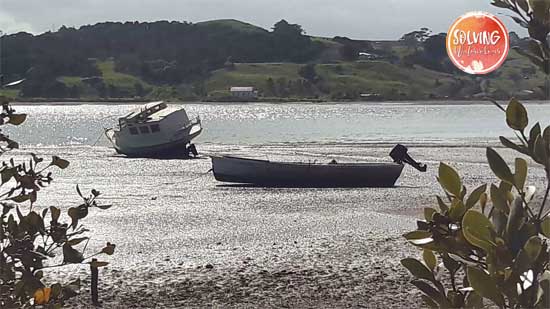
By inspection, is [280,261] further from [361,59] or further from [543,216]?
[361,59]

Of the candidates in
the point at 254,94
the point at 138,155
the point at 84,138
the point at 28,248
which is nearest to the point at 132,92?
the point at 254,94

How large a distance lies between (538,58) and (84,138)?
193 feet

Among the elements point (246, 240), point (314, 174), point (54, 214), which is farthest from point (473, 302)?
point (314, 174)

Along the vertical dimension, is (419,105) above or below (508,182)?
below

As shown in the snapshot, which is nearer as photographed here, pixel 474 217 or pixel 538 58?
pixel 474 217

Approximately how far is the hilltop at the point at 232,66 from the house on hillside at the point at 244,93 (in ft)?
4.62

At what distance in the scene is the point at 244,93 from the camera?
12038cm

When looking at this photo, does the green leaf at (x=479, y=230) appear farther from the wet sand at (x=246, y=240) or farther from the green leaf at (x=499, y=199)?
the wet sand at (x=246, y=240)

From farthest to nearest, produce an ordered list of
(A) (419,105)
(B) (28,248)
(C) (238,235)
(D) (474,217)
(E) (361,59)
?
(E) (361,59) → (A) (419,105) → (C) (238,235) → (B) (28,248) → (D) (474,217)

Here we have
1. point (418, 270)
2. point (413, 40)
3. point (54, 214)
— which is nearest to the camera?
point (418, 270)

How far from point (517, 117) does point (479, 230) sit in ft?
0.85

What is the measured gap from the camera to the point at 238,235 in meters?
16.6

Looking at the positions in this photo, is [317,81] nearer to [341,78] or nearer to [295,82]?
[295,82]

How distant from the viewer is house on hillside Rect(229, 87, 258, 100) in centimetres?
12038
